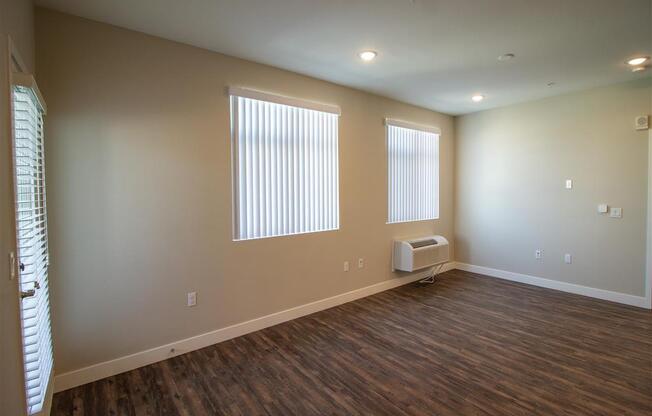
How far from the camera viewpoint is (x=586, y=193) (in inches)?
166

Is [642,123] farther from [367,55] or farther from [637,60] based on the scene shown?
[367,55]

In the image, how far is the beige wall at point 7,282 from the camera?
4.14 feet

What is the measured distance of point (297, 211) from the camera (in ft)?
11.8

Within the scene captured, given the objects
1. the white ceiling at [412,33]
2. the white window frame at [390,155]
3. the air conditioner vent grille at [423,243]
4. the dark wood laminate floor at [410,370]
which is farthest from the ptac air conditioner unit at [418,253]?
the white ceiling at [412,33]

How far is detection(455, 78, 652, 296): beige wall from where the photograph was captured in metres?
3.89

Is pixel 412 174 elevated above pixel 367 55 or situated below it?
below

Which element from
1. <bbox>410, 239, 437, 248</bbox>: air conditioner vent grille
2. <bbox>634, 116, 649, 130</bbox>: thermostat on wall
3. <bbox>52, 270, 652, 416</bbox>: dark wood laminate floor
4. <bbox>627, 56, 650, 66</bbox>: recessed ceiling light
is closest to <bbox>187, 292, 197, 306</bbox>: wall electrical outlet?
<bbox>52, 270, 652, 416</bbox>: dark wood laminate floor

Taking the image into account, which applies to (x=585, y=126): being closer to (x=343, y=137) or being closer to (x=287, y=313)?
(x=343, y=137)

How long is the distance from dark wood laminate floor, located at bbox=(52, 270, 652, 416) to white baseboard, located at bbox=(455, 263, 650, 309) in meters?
0.17

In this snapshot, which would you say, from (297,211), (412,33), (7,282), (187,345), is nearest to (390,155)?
(297,211)

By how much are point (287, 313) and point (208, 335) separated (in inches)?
33.0

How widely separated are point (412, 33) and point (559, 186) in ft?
Result: 10.7

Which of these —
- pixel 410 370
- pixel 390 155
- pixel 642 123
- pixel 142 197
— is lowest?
pixel 410 370

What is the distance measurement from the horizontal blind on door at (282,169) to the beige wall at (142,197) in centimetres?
15
